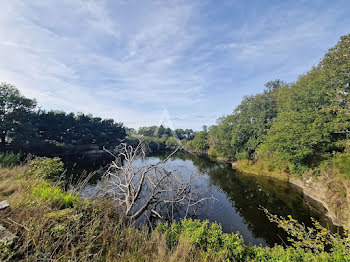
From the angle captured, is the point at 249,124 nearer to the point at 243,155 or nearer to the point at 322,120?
the point at 243,155

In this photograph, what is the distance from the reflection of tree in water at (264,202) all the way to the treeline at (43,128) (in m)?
29.0

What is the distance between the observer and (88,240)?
113 inches

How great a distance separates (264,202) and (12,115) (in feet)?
108

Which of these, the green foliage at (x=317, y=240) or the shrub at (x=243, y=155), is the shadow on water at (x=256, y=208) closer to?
the green foliage at (x=317, y=240)

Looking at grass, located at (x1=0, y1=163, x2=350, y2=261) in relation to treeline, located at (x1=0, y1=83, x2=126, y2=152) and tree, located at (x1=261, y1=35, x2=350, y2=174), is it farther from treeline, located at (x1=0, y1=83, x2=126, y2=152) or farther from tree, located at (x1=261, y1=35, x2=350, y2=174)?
treeline, located at (x1=0, y1=83, x2=126, y2=152)

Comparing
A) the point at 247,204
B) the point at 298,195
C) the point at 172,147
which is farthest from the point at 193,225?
the point at 172,147

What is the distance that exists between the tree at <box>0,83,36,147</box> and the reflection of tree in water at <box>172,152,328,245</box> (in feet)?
93.6

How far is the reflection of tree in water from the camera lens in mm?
7816

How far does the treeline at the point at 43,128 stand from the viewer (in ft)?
67.4

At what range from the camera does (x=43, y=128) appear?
2775 centimetres

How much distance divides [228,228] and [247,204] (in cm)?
395

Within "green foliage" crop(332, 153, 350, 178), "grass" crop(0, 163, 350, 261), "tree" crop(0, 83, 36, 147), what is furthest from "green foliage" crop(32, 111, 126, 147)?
"green foliage" crop(332, 153, 350, 178)

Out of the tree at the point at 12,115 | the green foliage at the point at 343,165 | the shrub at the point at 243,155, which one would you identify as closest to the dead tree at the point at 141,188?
the green foliage at the point at 343,165

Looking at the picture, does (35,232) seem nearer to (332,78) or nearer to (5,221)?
(5,221)
